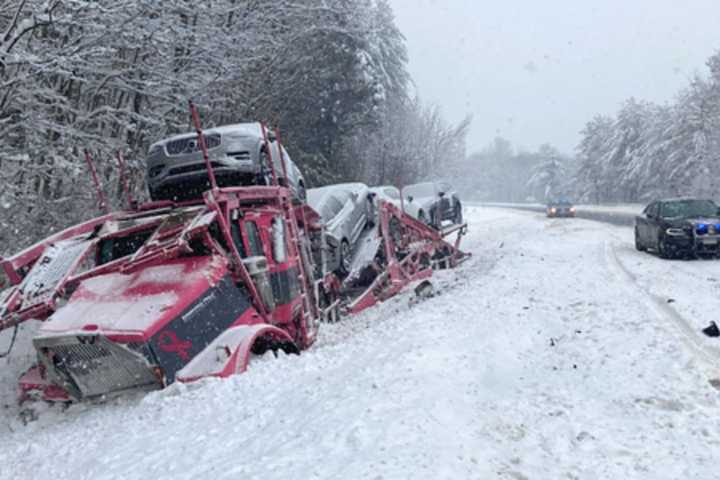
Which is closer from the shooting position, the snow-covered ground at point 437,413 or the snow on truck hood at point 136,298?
the snow-covered ground at point 437,413

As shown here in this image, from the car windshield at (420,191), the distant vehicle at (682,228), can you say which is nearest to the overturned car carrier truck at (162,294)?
the distant vehicle at (682,228)

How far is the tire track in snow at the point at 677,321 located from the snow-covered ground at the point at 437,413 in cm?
4

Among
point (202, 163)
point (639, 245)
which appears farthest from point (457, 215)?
point (202, 163)

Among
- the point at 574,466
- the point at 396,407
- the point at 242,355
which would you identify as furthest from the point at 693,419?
the point at 242,355

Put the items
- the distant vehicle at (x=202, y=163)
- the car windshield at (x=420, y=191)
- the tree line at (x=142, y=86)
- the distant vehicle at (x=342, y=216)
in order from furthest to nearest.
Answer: the car windshield at (x=420, y=191), the distant vehicle at (x=342, y=216), the tree line at (x=142, y=86), the distant vehicle at (x=202, y=163)

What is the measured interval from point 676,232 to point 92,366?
524 inches

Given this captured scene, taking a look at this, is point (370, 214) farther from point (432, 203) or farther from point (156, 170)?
point (432, 203)

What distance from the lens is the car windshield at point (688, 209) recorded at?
13.9m

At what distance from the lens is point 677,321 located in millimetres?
7711

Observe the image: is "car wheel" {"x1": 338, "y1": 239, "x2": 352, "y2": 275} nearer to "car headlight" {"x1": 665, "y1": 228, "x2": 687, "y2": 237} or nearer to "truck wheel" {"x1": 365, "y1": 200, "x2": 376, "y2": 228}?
"truck wheel" {"x1": 365, "y1": 200, "x2": 376, "y2": 228}

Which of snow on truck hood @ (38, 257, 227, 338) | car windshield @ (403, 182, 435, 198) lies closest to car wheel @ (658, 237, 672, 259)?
car windshield @ (403, 182, 435, 198)

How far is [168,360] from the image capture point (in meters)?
5.12

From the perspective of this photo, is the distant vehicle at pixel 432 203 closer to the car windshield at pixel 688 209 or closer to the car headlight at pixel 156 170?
the car windshield at pixel 688 209

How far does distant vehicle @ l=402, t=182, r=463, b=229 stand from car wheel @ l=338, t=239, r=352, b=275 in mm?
5571
